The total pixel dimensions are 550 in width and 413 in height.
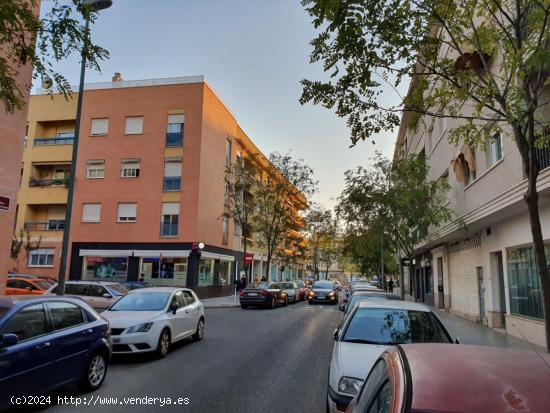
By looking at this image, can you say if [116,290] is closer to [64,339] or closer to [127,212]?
[64,339]

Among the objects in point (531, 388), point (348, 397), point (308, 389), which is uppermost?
point (531, 388)

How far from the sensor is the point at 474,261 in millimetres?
19219

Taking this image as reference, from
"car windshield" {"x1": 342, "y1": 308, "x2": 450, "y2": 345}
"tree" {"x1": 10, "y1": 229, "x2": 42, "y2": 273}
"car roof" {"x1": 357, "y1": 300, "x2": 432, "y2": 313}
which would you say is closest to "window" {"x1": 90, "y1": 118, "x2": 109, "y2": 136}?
"tree" {"x1": 10, "y1": 229, "x2": 42, "y2": 273}

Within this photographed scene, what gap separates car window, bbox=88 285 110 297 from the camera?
16752mm

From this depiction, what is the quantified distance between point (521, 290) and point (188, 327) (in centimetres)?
1020

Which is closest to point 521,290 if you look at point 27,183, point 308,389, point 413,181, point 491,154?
point 491,154

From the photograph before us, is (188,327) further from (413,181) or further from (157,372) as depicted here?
(413,181)

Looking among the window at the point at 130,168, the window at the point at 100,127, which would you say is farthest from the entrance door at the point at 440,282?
the window at the point at 100,127

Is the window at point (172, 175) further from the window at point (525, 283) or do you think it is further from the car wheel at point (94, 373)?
the car wheel at point (94, 373)

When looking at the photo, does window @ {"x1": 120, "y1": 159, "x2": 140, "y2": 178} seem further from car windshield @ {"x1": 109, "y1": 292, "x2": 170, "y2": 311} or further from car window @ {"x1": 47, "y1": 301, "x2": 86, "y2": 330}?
car window @ {"x1": 47, "y1": 301, "x2": 86, "y2": 330}

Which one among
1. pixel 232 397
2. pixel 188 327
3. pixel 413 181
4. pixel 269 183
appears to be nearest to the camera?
pixel 232 397

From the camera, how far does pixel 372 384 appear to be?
109 inches

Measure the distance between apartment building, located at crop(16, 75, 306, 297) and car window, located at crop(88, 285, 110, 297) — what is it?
13.4 meters

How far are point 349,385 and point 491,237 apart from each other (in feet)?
44.8
